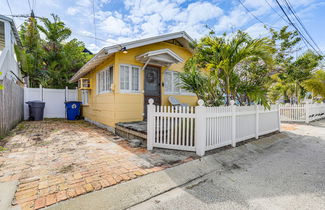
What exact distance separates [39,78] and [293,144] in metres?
14.7

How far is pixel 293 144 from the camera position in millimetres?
5246

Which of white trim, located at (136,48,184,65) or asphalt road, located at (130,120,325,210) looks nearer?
asphalt road, located at (130,120,325,210)

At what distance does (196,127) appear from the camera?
3.61m

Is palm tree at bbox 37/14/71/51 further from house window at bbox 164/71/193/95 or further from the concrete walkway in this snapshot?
the concrete walkway

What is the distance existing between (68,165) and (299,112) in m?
12.5

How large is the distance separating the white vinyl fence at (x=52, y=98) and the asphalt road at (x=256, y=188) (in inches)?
437

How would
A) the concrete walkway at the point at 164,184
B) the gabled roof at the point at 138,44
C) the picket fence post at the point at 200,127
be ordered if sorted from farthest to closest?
the gabled roof at the point at 138,44 < the picket fence post at the point at 200,127 < the concrete walkway at the point at 164,184

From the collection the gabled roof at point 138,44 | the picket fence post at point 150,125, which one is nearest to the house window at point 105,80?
the gabled roof at point 138,44

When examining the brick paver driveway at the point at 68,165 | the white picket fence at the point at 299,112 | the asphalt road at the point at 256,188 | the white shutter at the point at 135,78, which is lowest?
the asphalt road at the point at 256,188

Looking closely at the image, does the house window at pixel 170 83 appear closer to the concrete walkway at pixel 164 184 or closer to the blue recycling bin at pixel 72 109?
the concrete walkway at pixel 164 184

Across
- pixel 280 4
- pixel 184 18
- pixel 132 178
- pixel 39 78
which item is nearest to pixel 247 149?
pixel 132 178

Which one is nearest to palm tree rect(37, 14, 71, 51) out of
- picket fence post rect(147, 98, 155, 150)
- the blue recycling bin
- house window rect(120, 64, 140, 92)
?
the blue recycling bin

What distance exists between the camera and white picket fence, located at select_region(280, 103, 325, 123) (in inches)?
377

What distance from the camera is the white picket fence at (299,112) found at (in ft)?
31.4
